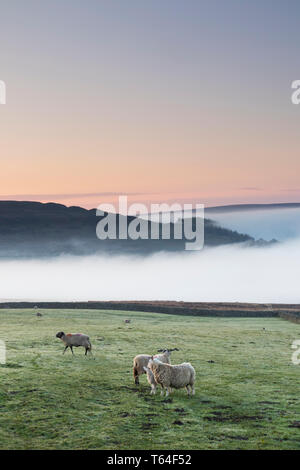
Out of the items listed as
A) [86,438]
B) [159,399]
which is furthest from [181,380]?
[86,438]

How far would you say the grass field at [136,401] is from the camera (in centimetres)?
1642

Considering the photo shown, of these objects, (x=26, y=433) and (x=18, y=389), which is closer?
(x=26, y=433)

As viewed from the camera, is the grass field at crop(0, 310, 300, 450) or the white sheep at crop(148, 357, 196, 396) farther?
the white sheep at crop(148, 357, 196, 396)

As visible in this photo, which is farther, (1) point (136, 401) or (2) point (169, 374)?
(2) point (169, 374)

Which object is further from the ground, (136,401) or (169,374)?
(169,374)

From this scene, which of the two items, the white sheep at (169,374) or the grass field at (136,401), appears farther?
the white sheep at (169,374)

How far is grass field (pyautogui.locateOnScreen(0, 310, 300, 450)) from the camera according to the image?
16.4 m

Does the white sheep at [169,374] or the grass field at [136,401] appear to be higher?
the white sheep at [169,374]

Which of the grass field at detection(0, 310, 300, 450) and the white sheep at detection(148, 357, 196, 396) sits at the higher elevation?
the white sheep at detection(148, 357, 196, 396)

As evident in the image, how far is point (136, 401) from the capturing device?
20750mm

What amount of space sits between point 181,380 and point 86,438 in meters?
6.37

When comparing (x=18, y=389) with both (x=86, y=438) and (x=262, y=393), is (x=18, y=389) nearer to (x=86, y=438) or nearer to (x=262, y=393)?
(x=86, y=438)

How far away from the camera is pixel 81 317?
64.6 meters
